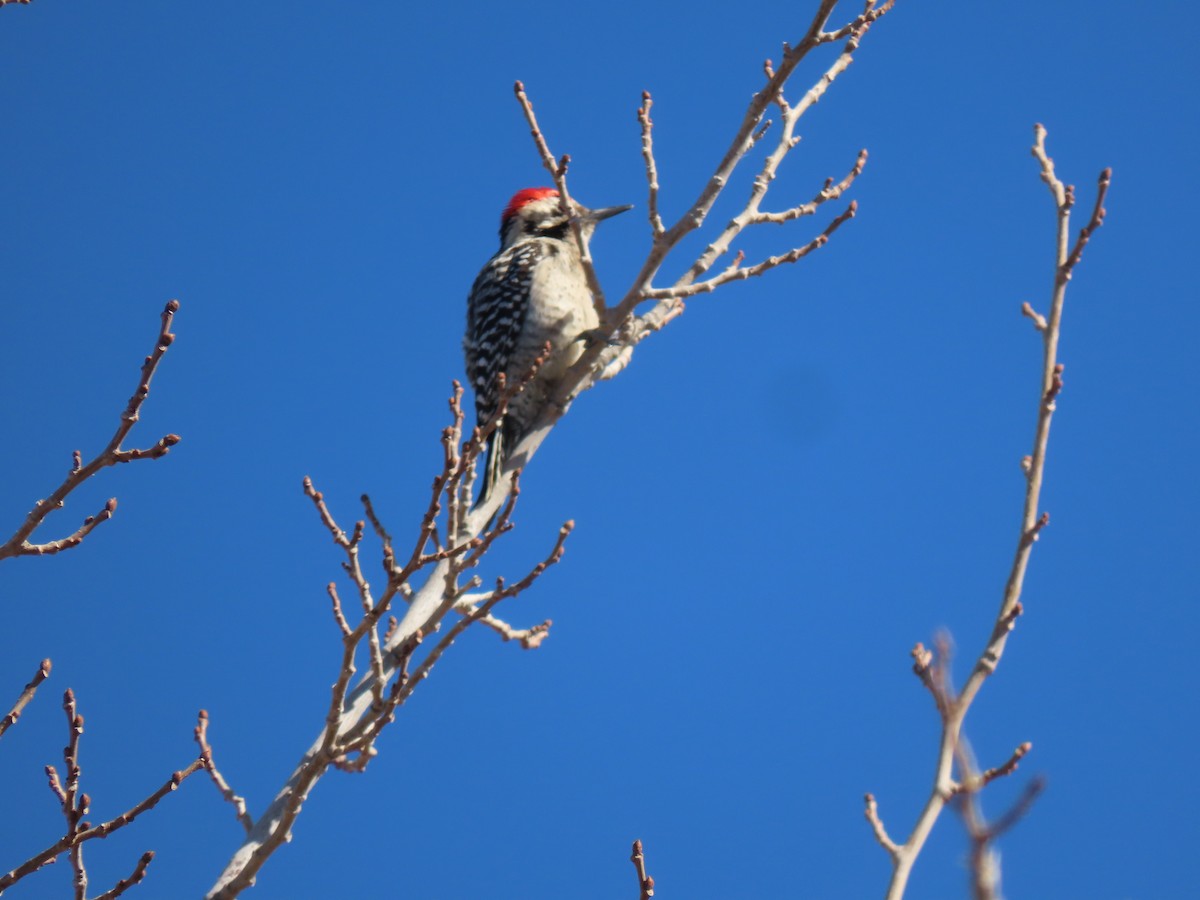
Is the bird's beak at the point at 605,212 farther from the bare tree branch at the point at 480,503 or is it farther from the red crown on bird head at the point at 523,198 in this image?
the bare tree branch at the point at 480,503

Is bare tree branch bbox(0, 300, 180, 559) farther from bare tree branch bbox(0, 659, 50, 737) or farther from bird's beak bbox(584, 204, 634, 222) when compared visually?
bird's beak bbox(584, 204, 634, 222)

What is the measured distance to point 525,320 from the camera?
5.94 meters

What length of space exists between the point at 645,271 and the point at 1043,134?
128cm

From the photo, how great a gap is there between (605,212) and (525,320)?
1038 mm

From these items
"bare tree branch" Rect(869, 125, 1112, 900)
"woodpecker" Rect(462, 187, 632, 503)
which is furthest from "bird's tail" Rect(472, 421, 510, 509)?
"bare tree branch" Rect(869, 125, 1112, 900)

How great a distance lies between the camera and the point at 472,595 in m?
3.90

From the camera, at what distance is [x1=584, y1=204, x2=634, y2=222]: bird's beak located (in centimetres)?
661

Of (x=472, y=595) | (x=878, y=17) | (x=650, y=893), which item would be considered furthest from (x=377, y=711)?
(x=878, y=17)

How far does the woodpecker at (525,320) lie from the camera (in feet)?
18.5

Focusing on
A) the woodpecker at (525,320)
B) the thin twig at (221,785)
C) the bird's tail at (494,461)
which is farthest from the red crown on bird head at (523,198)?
the thin twig at (221,785)

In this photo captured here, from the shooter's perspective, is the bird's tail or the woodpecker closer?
the bird's tail

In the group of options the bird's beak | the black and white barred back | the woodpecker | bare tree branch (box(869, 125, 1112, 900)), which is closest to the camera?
bare tree branch (box(869, 125, 1112, 900))

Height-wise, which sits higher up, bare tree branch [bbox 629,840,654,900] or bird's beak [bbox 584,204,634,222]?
bird's beak [bbox 584,204,634,222]

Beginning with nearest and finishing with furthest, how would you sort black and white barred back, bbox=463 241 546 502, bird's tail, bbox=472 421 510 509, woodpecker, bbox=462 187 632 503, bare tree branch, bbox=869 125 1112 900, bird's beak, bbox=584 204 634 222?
bare tree branch, bbox=869 125 1112 900
bird's tail, bbox=472 421 510 509
woodpecker, bbox=462 187 632 503
black and white barred back, bbox=463 241 546 502
bird's beak, bbox=584 204 634 222
